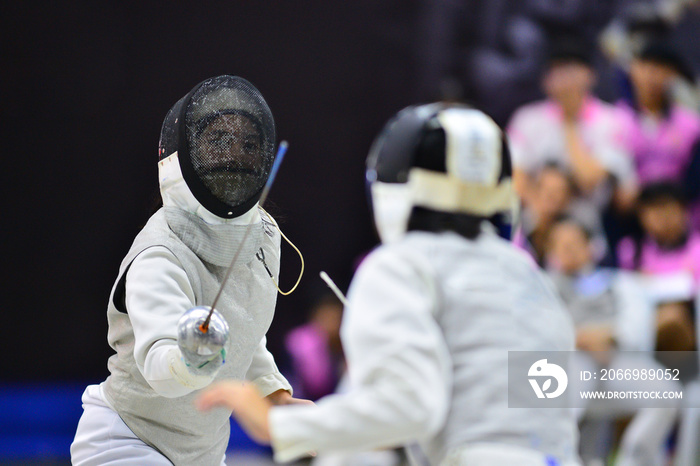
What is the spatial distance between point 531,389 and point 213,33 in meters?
4.53

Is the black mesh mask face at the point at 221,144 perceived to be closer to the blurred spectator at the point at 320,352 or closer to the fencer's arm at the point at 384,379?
the fencer's arm at the point at 384,379

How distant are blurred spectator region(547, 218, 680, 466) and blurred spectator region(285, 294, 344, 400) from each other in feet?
4.90

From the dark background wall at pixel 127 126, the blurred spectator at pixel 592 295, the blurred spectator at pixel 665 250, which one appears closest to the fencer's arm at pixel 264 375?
the blurred spectator at pixel 592 295

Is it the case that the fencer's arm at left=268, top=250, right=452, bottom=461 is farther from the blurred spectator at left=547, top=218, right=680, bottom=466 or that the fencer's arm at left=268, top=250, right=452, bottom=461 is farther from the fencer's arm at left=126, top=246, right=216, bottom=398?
the blurred spectator at left=547, top=218, right=680, bottom=466

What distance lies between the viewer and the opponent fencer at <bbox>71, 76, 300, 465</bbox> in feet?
5.83

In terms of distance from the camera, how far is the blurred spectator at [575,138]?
15.4 ft

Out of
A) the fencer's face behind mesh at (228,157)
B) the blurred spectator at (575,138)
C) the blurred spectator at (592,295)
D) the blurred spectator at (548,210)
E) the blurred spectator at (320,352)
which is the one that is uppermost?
the fencer's face behind mesh at (228,157)

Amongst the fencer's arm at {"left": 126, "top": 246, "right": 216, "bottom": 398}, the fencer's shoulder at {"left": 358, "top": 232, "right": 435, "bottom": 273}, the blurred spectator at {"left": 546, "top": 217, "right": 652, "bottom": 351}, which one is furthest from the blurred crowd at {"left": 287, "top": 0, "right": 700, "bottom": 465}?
the fencer's shoulder at {"left": 358, "top": 232, "right": 435, "bottom": 273}

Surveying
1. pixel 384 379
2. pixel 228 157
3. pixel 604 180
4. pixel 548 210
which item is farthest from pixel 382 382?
pixel 604 180

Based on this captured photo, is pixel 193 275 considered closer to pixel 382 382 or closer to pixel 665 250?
pixel 382 382

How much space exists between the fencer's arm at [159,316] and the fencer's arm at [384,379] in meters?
0.36

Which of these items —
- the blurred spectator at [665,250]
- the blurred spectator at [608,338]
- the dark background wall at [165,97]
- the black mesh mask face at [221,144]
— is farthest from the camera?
the dark background wall at [165,97]

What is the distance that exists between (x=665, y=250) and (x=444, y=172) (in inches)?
130

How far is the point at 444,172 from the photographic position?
1393 millimetres
